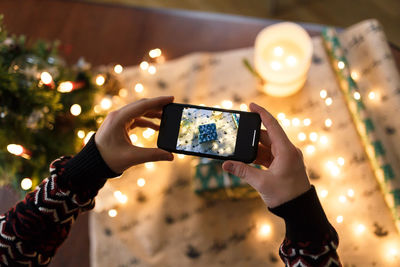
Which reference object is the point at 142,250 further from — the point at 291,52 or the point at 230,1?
the point at 230,1

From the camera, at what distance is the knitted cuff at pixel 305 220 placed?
568 mm

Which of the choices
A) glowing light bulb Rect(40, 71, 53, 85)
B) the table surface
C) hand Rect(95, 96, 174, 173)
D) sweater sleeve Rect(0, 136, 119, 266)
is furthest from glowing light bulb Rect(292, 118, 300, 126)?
glowing light bulb Rect(40, 71, 53, 85)

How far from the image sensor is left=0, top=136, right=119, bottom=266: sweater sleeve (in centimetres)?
64

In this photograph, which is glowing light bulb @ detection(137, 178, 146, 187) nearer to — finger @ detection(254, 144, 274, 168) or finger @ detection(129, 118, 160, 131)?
finger @ detection(129, 118, 160, 131)

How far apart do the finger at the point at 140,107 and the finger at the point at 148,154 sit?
0.07 m

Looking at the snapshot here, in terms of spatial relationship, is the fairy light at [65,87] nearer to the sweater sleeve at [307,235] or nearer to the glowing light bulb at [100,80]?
the glowing light bulb at [100,80]

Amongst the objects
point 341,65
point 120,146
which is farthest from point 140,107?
point 341,65

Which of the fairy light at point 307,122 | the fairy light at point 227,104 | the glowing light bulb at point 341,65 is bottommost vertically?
the fairy light at point 307,122

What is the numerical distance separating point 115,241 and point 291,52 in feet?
2.20

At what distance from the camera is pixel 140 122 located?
776 mm

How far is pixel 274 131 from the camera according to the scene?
0.63m

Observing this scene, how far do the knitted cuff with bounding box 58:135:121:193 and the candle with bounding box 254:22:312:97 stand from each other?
0.47 meters

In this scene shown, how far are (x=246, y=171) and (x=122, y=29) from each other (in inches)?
28.0

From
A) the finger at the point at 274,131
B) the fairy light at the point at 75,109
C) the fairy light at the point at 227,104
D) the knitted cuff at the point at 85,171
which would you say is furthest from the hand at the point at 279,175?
the fairy light at the point at 75,109
